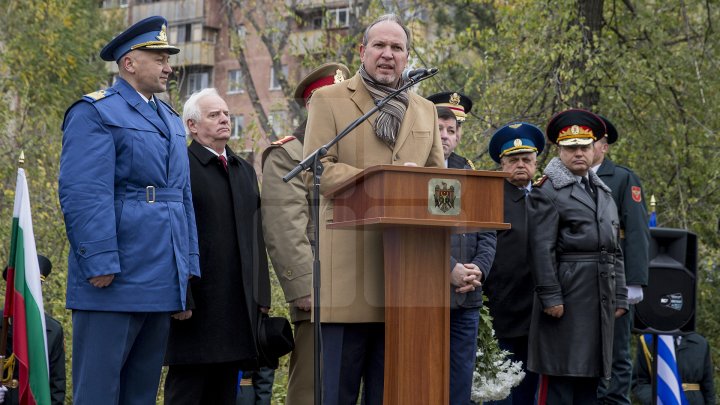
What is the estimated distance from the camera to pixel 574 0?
13469mm

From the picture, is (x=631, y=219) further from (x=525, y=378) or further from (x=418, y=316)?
(x=418, y=316)

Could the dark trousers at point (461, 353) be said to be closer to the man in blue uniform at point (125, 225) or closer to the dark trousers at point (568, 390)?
the dark trousers at point (568, 390)

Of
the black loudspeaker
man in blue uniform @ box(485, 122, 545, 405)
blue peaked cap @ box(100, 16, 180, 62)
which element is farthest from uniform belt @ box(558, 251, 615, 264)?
blue peaked cap @ box(100, 16, 180, 62)

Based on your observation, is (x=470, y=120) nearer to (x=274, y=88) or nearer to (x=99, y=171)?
(x=99, y=171)

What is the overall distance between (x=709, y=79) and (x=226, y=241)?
1038cm

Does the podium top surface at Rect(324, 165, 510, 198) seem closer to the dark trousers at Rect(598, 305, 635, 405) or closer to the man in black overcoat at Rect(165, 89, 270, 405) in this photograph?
the man in black overcoat at Rect(165, 89, 270, 405)

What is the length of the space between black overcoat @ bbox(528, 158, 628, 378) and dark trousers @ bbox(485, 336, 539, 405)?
0.54 metres

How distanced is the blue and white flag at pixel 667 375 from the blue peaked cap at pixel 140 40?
5868 millimetres

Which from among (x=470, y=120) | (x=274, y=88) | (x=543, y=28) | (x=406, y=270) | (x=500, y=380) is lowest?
(x=500, y=380)

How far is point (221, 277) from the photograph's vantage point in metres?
6.17

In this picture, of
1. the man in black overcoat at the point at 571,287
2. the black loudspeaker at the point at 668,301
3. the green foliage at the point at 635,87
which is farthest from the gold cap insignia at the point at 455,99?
the green foliage at the point at 635,87

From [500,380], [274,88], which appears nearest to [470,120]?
[500,380]

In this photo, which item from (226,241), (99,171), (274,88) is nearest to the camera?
(99,171)

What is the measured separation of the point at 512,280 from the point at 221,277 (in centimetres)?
241
